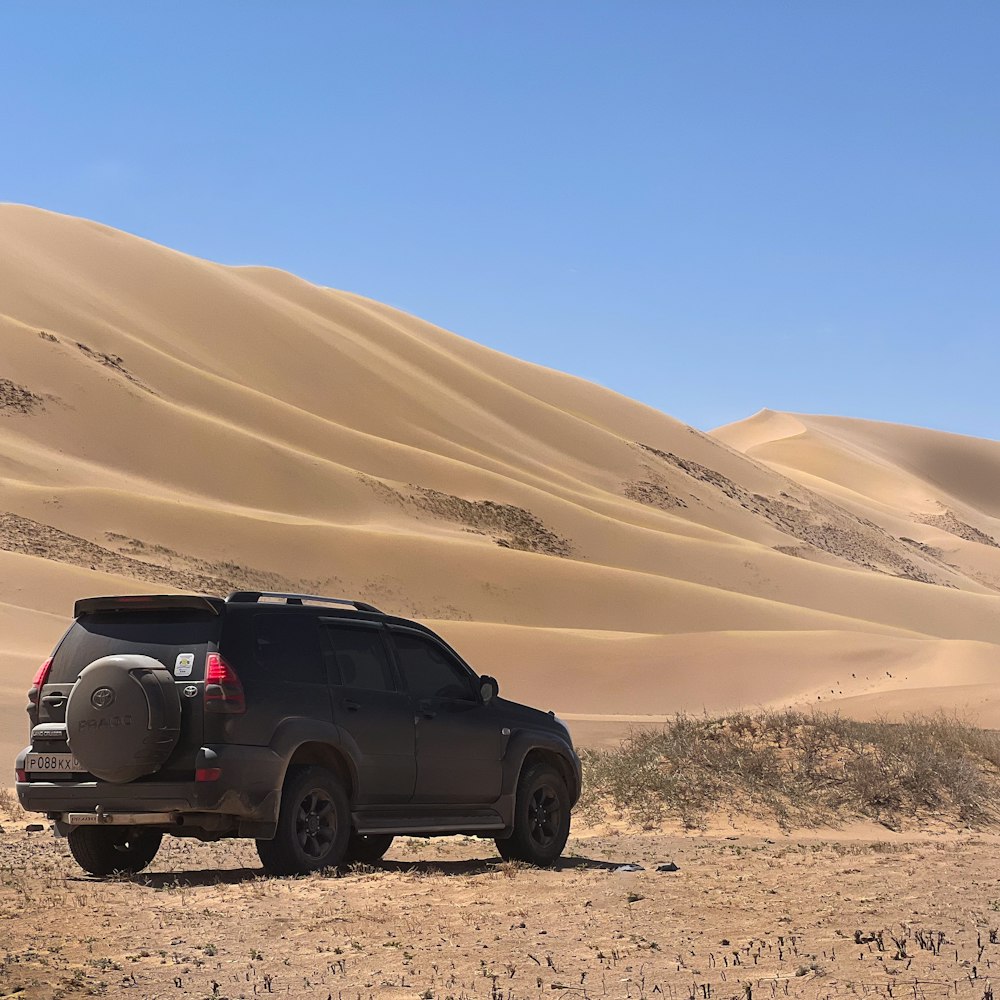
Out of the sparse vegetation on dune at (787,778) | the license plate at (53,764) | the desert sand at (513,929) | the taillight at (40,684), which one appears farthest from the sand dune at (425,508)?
the desert sand at (513,929)

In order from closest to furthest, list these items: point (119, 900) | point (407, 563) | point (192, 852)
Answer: point (119, 900) → point (192, 852) → point (407, 563)

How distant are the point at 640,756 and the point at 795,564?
202 ft

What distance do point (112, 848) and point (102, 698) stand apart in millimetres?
1648

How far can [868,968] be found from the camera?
6.44m

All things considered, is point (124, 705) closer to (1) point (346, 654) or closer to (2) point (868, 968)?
(1) point (346, 654)

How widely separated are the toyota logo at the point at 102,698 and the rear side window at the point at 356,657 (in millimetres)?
1480

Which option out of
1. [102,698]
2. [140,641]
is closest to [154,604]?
[140,641]

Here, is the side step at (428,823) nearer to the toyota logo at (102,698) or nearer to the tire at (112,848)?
the tire at (112,848)

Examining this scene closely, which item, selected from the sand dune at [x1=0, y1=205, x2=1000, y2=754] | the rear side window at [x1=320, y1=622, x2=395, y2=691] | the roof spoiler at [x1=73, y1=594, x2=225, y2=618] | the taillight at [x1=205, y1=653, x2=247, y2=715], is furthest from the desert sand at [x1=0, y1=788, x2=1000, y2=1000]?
the sand dune at [x1=0, y1=205, x2=1000, y2=754]

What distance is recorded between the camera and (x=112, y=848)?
10188mm

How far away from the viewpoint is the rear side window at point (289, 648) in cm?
949

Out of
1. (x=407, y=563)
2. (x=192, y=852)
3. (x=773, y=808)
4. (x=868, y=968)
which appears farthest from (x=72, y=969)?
(x=407, y=563)

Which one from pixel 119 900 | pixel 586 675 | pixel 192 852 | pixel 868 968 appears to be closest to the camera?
pixel 868 968

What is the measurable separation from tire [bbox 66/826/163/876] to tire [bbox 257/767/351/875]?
3.80 feet
